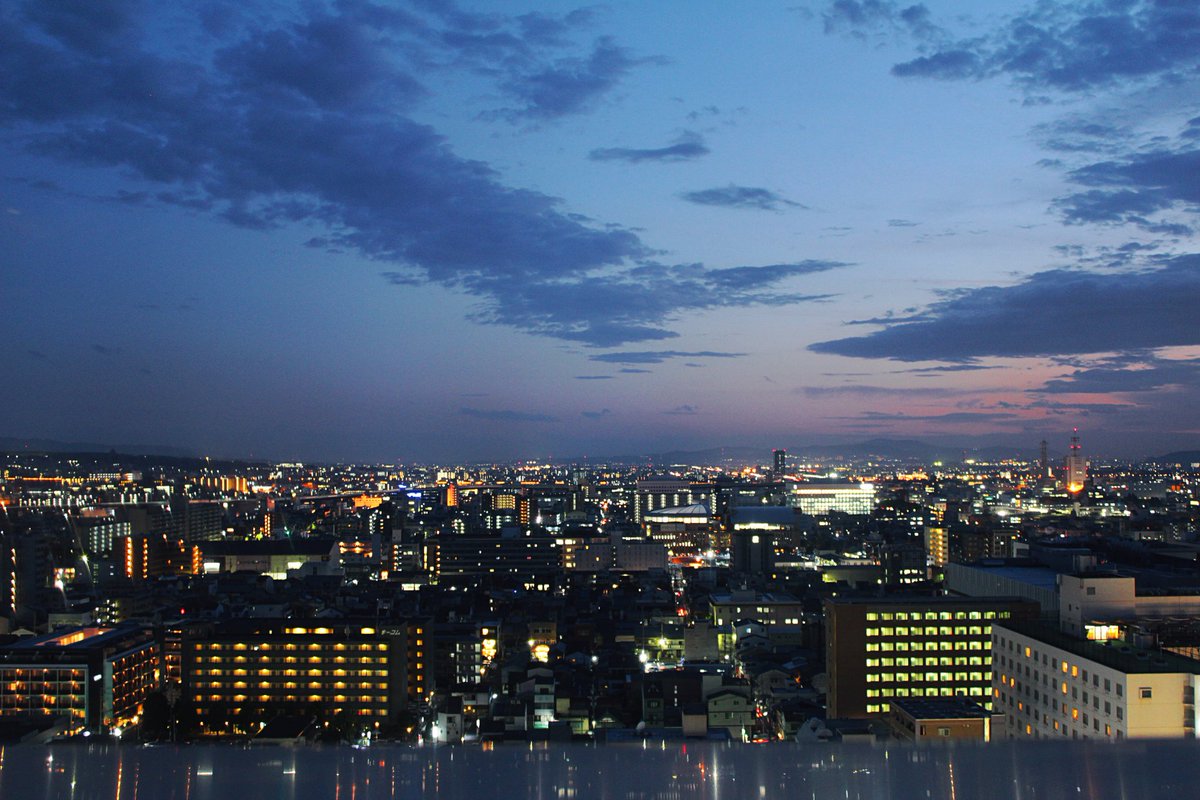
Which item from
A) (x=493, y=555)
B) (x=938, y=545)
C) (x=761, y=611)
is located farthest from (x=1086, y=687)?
(x=938, y=545)

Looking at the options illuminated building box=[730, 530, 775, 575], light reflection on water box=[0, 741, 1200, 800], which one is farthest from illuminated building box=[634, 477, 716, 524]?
light reflection on water box=[0, 741, 1200, 800]

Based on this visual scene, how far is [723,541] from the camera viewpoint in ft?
83.6

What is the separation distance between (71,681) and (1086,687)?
7.30 metres

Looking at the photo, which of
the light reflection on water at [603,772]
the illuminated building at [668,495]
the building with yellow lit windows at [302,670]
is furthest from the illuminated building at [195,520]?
the light reflection on water at [603,772]

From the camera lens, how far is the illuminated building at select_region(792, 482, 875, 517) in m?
37.3

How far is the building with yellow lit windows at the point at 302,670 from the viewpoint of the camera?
8.73 meters

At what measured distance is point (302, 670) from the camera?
885 cm

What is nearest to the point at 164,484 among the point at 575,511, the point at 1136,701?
the point at 575,511

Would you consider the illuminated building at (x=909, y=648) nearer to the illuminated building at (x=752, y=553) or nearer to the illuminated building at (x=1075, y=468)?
the illuminated building at (x=752, y=553)

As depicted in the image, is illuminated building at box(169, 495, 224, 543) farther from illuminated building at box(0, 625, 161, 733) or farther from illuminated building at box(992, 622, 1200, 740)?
illuminated building at box(992, 622, 1200, 740)

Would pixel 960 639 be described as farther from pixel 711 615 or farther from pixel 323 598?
pixel 323 598

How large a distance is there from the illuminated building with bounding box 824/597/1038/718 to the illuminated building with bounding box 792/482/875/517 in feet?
93.9

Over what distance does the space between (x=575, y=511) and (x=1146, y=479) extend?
3018 centimetres

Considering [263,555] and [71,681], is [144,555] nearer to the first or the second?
[263,555]
